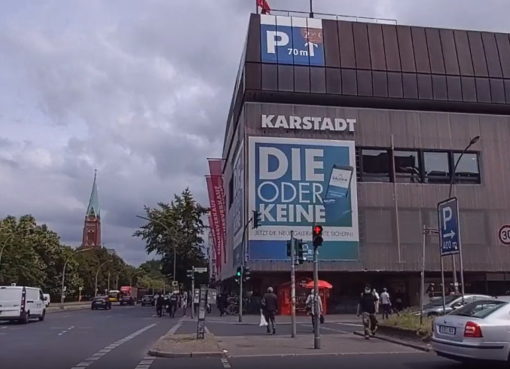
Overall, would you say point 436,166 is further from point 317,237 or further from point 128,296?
point 128,296

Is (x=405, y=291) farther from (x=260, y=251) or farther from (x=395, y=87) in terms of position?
(x=395, y=87)

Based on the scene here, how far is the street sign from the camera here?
707 inches

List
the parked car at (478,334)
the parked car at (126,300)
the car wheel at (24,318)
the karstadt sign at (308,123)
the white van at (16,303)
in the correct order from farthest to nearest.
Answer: the parked car at (126,300), the karstadt sign at (308,123), the car wheel at (24,318), the white van at (16,303), the parked car at (478,334)

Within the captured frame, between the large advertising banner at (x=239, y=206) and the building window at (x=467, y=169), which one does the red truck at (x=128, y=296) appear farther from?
the building window at (x=467, y=169)

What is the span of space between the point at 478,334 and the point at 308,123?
128 feet

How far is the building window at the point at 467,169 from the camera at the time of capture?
50.9 meters

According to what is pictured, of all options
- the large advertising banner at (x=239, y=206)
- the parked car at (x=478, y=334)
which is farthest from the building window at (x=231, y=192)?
the parked car at (x=478, y=334)

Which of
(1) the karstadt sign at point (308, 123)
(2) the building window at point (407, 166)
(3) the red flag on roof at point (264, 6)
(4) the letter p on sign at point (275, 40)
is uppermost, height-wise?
(3) the red flag on roof at point (264, 6)

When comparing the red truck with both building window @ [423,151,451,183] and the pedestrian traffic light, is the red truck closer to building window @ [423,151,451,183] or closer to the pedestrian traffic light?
building window @ [423,151,451,183]

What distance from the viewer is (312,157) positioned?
4875 cm

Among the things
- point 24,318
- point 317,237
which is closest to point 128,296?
point 24,318

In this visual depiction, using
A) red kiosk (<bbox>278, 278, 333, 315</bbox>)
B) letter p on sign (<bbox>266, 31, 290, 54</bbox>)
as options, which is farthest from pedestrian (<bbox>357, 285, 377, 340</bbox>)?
letter p on sign (<bbox>266, 31, 290, 54</bbox>)

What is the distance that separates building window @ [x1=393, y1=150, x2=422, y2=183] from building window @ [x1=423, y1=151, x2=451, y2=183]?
27.3 inches

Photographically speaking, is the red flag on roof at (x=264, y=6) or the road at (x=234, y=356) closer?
the road at (x=234, y=356)
